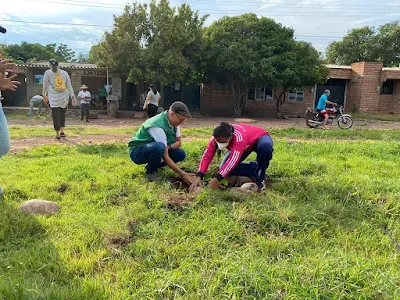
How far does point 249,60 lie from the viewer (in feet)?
56.1

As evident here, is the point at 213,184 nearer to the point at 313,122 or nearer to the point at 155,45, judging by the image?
the point at 313,122

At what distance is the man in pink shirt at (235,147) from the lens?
382 cm

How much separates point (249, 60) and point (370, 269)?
51.2ft

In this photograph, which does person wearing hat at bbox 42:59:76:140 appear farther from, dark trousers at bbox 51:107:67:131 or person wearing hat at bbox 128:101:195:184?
person wearing hat at bbox 128:101:195:184

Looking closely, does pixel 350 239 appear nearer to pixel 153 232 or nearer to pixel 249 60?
pixel 153 232

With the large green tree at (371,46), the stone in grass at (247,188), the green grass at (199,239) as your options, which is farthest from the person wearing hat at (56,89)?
the large green tree at (371,46)

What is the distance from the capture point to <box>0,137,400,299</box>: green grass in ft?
7.31

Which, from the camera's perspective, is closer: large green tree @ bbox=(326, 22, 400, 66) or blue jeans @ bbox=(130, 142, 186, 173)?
blue jeans @ bbox=(130, 142, 186, 173)

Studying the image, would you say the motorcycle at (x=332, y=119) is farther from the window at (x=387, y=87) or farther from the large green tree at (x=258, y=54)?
the window at (x=387, y=87)

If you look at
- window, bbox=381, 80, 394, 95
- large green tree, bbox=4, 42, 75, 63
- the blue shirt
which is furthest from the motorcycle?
large green tree, bbox=4, 42, 75, 63

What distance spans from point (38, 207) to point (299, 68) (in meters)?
16.3

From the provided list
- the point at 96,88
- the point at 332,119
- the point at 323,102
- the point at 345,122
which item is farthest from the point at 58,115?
the point at 96,88

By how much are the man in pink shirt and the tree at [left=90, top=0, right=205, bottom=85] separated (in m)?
12.9

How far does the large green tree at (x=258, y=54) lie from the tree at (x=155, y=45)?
103cm
